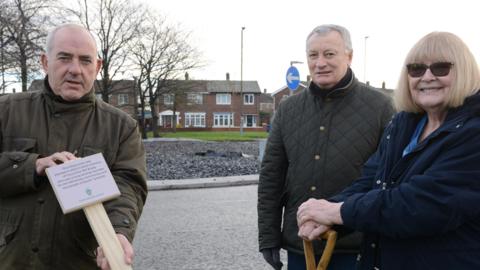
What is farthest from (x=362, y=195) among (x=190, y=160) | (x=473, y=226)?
(x=190, y=160)

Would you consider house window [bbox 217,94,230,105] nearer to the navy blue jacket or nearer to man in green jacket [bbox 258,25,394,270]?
man in green jacket [bbox 258,25,394,270]

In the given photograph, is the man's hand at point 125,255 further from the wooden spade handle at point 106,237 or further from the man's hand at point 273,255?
the man's hand at point 273,255

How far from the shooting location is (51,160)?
2.01 metres

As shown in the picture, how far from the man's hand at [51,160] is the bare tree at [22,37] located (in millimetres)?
20641

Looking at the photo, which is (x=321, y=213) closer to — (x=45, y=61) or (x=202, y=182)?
(x=45, y=61)

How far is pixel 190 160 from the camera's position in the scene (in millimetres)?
15688

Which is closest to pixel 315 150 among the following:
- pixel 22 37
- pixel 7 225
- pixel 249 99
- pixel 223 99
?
pixel 7 225

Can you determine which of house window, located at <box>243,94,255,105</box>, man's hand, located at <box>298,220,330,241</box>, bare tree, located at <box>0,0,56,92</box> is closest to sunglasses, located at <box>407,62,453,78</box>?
man's hand, located at <box>298,220,330,241</box>

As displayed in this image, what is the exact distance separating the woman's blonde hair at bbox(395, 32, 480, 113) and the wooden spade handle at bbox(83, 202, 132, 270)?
4.80 ft

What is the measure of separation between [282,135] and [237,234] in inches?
162

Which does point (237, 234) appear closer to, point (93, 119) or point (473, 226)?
point (93, 119)

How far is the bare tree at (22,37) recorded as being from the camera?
2078 cm

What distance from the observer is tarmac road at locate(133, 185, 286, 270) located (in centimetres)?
543

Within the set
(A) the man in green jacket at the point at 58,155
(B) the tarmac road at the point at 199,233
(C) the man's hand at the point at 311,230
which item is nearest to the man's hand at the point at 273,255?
(C) the man's hand at the point at 311,230
